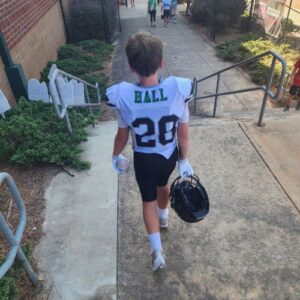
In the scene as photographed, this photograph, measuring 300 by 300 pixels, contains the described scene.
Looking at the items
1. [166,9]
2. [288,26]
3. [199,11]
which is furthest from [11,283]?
[199,11]

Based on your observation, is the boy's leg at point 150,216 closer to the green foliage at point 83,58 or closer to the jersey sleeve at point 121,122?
the jersey sleeve at point 121,122

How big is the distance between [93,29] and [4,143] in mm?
10206

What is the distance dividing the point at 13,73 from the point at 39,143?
8.04 ft

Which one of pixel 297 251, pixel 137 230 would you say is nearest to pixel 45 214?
pixel 137 230

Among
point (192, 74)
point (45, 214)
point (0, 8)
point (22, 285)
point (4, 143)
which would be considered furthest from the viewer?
point (192, 74)

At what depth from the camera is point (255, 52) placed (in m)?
10.1

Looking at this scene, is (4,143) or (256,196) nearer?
(256,196)

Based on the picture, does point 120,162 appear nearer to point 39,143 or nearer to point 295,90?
point 39,143

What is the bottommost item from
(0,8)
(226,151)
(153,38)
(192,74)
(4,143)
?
(192,74)

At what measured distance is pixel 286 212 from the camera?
2.81 m

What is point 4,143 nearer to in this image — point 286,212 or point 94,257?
point 94,257

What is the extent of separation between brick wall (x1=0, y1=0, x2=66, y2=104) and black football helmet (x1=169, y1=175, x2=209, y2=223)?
4.09 m

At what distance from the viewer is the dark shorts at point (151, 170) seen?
2105mm

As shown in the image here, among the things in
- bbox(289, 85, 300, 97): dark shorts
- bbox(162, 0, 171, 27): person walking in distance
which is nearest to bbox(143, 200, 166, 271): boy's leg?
bbox(289, 85, 300, 97): dark shorts
